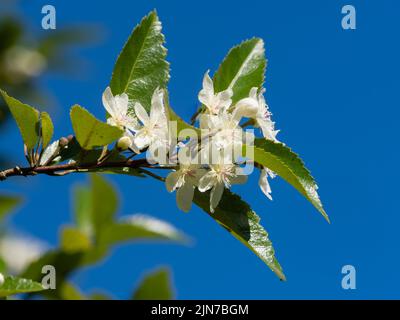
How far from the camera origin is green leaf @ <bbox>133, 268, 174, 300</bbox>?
1.96 metres

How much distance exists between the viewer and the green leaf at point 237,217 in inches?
47.0

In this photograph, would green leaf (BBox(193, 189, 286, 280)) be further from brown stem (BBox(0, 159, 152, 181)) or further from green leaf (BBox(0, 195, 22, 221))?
green leaf (BBox(0, 195, 22, 221))

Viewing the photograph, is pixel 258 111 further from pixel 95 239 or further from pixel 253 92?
pixel 95 239

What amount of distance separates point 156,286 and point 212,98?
0.93 meters

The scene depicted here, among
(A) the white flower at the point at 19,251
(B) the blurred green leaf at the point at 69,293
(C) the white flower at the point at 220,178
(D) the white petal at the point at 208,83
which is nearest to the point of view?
(C) the white flower at the point at 220,178

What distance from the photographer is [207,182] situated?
1.14 m

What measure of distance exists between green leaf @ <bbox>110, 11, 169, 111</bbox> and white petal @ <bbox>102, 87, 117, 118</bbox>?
53 millimetres

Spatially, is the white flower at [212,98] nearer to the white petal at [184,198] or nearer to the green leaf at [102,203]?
the white petal at [184,198]

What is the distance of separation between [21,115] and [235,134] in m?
0.38

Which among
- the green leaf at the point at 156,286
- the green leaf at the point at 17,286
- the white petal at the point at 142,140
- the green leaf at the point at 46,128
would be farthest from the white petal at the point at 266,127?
the green leaf at the point at 156,286

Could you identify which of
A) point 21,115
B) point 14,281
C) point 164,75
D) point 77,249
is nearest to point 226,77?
point 164,75

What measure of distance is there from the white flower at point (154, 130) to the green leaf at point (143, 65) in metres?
0.08

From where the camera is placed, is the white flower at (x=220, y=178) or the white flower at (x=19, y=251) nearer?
the white flower at (x=220, y=178)
